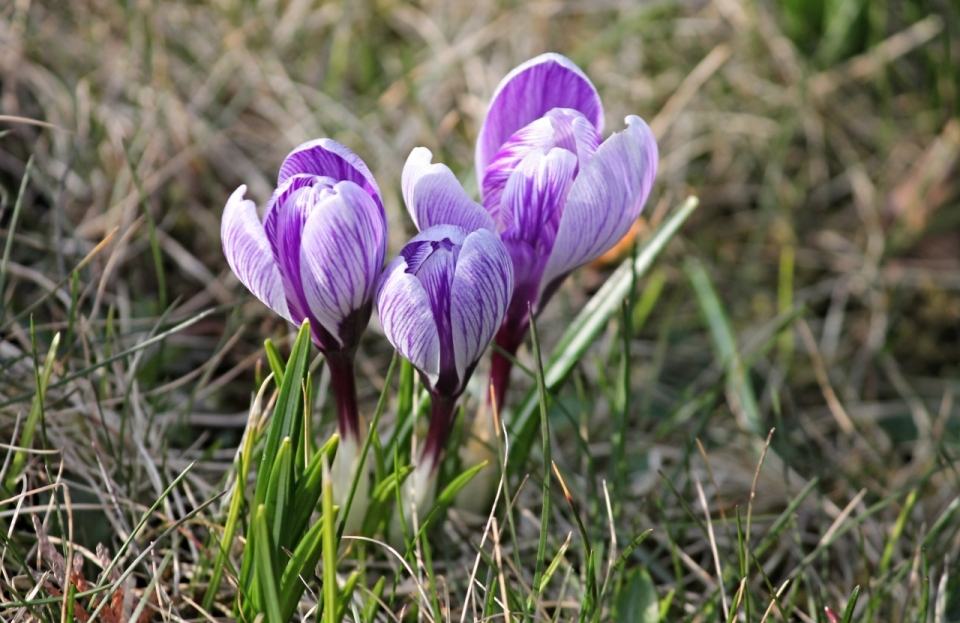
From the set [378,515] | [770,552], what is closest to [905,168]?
[770,552]

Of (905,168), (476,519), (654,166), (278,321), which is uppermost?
(654,166)

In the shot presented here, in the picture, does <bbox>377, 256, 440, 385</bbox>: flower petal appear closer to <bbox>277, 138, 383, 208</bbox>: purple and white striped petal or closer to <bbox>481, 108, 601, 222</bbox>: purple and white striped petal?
<bbox>277, 138, 383, 208</bbox>: purple and white striped petal

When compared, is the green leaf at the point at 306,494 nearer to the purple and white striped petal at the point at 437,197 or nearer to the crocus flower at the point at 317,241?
the crocus flower at the point at 317,241

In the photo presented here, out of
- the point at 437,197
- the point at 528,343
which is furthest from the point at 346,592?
the point at 528,343

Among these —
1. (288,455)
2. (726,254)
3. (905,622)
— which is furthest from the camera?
(726,254)

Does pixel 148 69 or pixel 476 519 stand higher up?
pixel 148 69

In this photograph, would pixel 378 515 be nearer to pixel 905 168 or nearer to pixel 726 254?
pixel 726 254

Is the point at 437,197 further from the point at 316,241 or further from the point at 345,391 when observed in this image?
the point at 345,391
